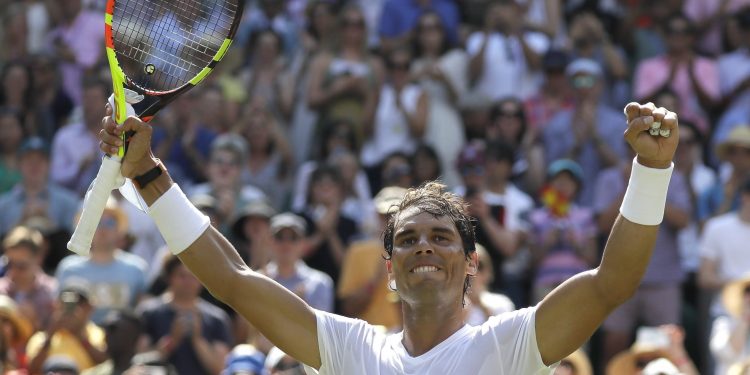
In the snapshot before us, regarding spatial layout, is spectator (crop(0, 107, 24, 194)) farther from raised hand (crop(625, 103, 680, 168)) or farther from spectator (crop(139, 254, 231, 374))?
raised hand (crop(625, 103, 680, 168))

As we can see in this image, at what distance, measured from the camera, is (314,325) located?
4.53 m

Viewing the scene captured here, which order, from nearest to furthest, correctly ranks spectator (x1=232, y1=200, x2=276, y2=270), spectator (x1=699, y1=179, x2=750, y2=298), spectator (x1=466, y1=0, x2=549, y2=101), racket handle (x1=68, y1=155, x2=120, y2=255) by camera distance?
racket handle (x1=68, y1=155, x2=120, y2=255)
spectator (x1=699, y1=179, x2=750, y2=298)
spectator (x1=232, y1=200, x2=276, y2=270)
spectator (x1=466, y1=0, x2=549, y2=101)

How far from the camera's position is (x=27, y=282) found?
9.77 meters

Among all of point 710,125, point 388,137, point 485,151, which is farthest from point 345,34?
point 710,125

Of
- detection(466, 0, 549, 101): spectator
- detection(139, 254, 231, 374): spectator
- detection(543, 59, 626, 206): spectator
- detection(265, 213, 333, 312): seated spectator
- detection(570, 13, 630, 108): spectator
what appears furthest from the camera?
detection(570, 13, 630, 108): spectator

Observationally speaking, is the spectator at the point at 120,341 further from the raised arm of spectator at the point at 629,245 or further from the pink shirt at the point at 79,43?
the raised arm of spectator at the point at 629,245

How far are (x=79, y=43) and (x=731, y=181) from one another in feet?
19.8

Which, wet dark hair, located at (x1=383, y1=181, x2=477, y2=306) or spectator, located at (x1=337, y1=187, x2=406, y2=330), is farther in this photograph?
spectator, located at (x1=337, y1=187, x2=406, y2=330)

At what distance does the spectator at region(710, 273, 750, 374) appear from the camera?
8875 mm

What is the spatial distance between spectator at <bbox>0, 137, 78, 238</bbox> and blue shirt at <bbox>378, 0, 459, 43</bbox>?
331cm

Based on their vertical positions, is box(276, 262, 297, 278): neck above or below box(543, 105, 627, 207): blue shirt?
below

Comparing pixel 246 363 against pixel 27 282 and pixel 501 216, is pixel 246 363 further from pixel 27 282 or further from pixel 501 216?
pixel 501 216

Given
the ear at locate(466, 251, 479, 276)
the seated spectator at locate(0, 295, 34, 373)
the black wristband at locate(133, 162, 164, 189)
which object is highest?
the ear at locate(466, 251, 479, 276)

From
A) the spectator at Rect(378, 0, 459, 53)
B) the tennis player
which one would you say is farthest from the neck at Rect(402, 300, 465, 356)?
the spectator at Rect(378, 0, 459, 53)
